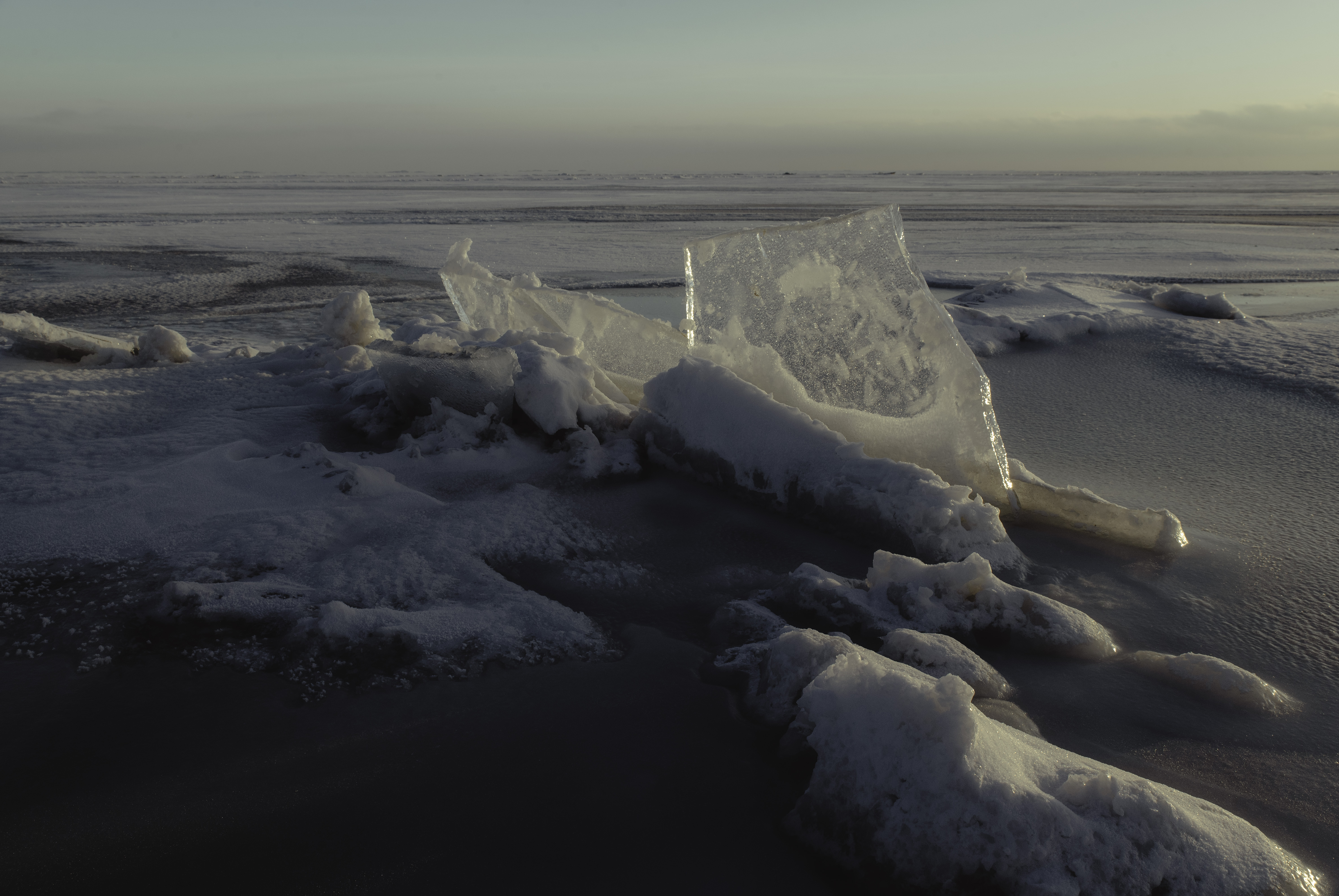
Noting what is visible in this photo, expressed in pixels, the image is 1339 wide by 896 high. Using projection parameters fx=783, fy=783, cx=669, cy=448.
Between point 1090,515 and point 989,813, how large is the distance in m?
1.64

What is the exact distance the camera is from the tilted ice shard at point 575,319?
4.07 m

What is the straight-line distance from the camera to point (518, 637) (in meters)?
2.00

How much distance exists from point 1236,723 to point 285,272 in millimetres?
9467

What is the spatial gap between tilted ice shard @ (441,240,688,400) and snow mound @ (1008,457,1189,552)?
1.67m

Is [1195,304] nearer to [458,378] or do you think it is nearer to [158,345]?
[458,378]

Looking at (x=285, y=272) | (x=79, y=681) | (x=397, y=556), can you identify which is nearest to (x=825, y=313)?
(x=397, y=556)

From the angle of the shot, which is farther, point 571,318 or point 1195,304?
point 1195,304

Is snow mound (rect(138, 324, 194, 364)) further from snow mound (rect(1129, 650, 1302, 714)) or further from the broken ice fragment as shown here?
snow mound (rect(1129, 650, 1302, 714))

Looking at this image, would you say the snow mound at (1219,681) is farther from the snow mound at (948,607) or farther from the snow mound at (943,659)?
the snow mound at (943,659)

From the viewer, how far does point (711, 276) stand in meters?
3.54

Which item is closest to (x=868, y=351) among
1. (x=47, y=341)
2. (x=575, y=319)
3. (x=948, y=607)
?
(x=948, y=607)

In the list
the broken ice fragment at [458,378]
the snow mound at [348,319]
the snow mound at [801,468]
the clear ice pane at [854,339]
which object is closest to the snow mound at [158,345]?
the snow mound at [348,319]

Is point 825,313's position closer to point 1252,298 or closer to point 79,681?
point 79,681

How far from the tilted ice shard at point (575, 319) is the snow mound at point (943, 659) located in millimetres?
2136
